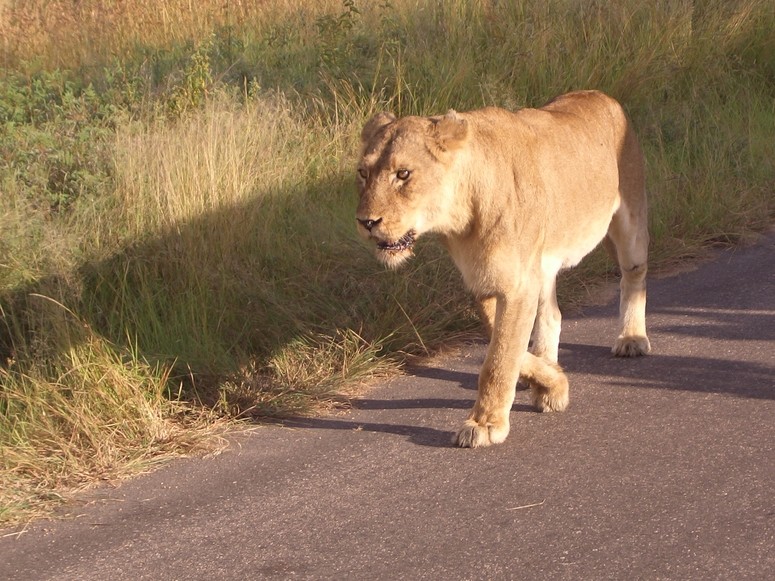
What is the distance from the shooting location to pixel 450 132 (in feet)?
15.5

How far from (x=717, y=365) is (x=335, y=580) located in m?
2.68

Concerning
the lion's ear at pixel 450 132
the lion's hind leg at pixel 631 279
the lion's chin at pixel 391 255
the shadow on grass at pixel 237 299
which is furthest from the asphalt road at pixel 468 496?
the lion's ear at pixel 450 132

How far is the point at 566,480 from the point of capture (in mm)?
4508

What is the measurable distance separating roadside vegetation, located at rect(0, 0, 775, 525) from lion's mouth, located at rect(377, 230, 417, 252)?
1049 mm

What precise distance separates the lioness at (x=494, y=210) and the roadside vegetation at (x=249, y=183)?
3.16 feet

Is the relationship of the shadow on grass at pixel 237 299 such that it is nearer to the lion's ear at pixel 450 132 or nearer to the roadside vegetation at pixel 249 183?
the roadside vegetation at pixel 249 183

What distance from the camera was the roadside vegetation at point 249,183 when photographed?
536cm

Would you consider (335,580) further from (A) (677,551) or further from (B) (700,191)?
(B) (700,191)

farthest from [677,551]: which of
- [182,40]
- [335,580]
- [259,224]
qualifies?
[182,40]

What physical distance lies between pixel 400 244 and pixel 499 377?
68 centimetres

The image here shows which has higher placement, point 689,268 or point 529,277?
point 529,277

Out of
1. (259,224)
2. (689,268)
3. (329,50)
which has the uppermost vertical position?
(329,50)

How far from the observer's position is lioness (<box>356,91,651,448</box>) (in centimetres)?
470

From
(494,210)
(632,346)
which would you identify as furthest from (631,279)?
(494,210)
